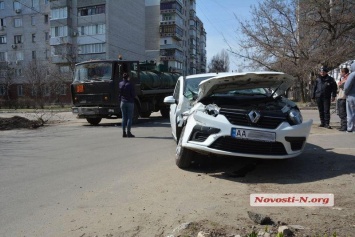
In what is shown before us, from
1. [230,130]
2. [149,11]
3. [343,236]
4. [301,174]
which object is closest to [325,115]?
[301,174]

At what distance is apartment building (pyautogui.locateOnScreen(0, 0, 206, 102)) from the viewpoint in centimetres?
5247

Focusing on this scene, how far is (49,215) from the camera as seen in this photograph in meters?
4.20

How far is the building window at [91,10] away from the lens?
5197 cm

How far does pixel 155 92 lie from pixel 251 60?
55.8 feet

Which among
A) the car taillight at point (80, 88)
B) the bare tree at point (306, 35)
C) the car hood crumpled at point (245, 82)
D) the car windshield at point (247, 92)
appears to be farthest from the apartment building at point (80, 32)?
the car hood crumpled at point (245, 82)

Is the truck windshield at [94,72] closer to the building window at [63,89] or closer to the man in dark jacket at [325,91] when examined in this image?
the man in dark jacket at [325,91]

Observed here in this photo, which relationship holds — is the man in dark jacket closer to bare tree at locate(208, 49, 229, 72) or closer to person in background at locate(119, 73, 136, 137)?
person in background at locate(119, 73, 136, 137)

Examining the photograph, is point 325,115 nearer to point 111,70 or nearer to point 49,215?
point 111,70

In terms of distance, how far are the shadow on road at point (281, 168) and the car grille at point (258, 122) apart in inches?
32.4

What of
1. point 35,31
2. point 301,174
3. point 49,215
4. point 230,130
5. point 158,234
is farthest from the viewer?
point 35,31

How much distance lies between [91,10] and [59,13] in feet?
17.3

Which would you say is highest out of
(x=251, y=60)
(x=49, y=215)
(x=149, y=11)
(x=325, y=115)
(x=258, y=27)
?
(x=149, y=11)

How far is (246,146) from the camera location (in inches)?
208

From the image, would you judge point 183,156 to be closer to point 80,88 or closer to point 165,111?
point 80,88
